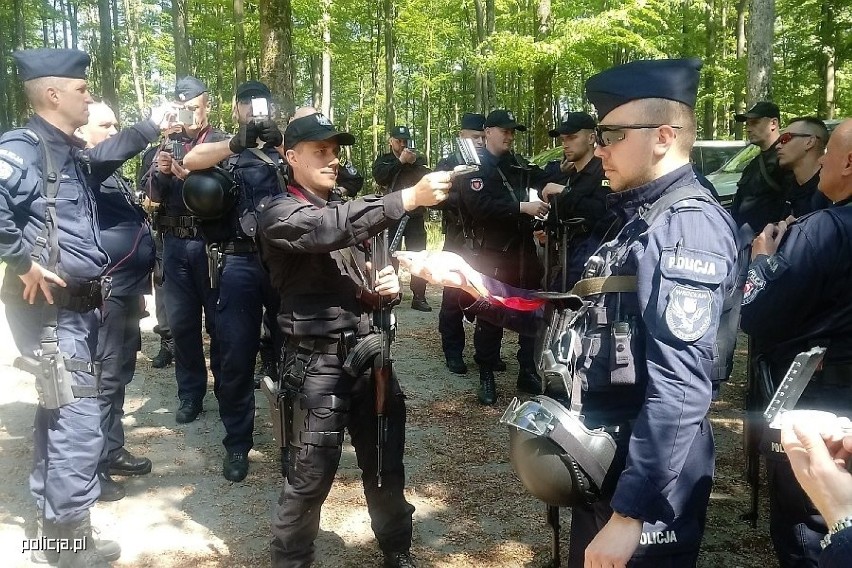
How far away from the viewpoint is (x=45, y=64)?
369 centimetres

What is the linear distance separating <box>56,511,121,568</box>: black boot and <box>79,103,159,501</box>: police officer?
0.88m

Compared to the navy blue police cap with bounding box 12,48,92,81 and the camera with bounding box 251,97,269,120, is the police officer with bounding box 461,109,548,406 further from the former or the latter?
the navy blue police cap with bounding box 12,48,92,81

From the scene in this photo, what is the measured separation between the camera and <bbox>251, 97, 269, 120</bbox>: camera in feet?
13.6

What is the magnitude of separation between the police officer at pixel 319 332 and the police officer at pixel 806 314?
60.5 inches

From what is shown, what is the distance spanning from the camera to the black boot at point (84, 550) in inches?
139

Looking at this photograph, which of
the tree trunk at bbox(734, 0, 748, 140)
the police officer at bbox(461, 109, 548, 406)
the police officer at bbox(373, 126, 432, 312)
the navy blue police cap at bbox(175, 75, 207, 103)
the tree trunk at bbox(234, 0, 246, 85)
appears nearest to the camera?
the navy blue police cap at bbox(175, 75, 207, 103)

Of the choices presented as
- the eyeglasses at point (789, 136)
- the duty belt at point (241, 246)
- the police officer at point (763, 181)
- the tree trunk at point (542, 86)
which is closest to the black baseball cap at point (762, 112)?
the police officer at point (763, 181)

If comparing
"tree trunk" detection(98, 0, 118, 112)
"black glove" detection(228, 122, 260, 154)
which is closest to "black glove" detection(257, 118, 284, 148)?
"black glove" detection(228, 122, 260, 154)

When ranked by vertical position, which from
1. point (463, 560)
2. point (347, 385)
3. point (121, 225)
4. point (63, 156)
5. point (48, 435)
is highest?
point (63, 156)

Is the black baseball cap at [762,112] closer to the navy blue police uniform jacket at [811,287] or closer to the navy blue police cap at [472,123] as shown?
the navy blue police cap at [472,123]

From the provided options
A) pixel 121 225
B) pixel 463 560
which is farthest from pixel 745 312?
pixel 121 225

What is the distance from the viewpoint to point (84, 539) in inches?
141

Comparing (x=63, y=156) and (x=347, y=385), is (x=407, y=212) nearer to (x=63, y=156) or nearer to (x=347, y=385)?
(x=347, y=385)

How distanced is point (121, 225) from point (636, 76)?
393 cm
